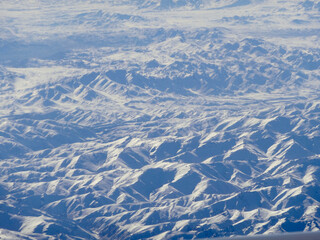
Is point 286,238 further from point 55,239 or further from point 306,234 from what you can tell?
point 55,239

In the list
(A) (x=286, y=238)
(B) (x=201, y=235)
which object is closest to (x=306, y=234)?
(A) (x=286, y=238)

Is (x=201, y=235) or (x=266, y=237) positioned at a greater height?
(x=266, y=237)

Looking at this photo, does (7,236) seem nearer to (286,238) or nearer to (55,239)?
(55,239)

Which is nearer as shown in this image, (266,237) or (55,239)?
(266,237)

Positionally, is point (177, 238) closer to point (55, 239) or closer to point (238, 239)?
point (55, 239)

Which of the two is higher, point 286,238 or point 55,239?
point 286,238

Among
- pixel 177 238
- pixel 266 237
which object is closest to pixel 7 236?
pixel 177 238

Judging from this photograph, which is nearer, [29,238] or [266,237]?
[266,237]

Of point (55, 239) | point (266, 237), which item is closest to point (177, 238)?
point (55, 239)

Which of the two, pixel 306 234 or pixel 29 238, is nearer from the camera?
pixel 306 234
